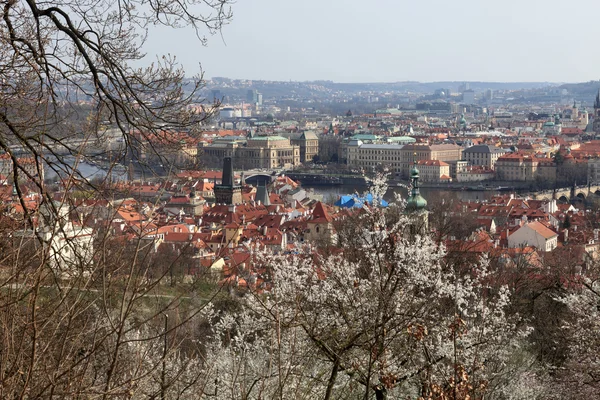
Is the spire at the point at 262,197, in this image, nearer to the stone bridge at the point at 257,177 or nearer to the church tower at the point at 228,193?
the church tower at the point at 228,193

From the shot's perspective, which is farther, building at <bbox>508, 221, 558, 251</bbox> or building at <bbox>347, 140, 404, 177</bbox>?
building at <bbox>347, 140, 404, 177</bbox>

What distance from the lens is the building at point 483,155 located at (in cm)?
4850

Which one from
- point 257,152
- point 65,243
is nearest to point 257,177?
point 257,152

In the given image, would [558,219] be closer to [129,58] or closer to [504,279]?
[504,279]

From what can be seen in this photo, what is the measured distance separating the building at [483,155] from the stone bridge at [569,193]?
947cm

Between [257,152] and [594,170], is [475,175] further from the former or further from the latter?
[257,152]

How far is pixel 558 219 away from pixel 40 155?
77.0 feet

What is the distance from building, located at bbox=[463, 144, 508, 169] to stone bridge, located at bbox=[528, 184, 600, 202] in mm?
9473

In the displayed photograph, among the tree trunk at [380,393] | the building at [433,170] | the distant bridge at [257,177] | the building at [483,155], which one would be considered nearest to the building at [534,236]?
the tree trunk at [380,393]

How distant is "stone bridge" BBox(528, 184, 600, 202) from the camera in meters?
36.3

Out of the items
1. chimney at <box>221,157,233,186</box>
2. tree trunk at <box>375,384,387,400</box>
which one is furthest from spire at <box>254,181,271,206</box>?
tree trunk at <box>375,384,387,400</box>

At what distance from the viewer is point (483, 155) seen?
48688 mm

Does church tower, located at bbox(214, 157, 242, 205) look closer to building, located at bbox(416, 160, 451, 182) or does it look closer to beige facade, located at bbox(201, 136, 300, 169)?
building, located at bbox(416, 160, 451, 182)

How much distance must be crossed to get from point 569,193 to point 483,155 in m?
11.1
